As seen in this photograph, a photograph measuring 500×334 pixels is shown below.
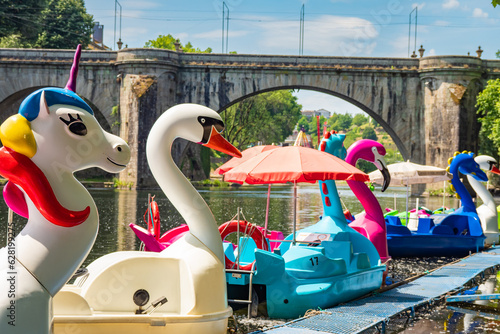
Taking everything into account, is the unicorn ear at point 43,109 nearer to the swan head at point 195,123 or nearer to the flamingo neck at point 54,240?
the flamingo neck at point 54,240

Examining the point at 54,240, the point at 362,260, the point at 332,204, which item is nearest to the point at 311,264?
the point at 362,260

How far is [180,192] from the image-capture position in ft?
21.8

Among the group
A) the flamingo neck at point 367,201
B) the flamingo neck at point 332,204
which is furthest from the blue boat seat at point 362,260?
the flamingo neck at point 367,201

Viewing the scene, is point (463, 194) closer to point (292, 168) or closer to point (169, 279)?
point (292, 168)

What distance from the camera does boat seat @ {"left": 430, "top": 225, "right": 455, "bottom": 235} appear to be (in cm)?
1598

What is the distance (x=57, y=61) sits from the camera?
39.7 meters

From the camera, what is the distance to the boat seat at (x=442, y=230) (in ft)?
52.4

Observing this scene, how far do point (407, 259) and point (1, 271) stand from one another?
40.8 ft

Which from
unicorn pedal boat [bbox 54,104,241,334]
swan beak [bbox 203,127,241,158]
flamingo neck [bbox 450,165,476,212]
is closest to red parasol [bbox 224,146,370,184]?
swan beak [bbox 203,127,241,158]

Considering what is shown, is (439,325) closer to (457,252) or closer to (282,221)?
(457,252)

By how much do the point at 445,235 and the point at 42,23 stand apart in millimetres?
40442

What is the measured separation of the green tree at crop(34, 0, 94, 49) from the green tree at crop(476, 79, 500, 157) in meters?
27.5

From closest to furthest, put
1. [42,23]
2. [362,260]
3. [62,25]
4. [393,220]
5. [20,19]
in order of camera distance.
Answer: [362,260]
[393,220]
[20,19]
[42,23]
[62,25]

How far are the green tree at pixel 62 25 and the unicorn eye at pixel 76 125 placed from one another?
151 feet
